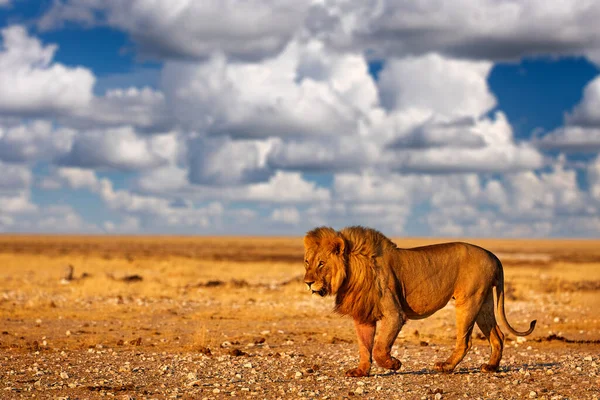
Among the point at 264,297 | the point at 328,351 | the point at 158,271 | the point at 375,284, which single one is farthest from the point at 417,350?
the point at 158,271

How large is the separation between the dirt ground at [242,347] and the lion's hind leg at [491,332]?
0.31 metres

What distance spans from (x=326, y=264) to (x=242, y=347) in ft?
17.8

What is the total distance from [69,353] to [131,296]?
44.9ft

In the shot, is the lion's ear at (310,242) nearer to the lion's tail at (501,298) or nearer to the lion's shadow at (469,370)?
the lion's shadow at (469,370)

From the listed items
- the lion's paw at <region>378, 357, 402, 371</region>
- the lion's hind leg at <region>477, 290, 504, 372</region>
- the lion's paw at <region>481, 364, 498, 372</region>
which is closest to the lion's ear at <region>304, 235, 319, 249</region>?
the lion's paw at <region>378, 357, 402, 371</region>

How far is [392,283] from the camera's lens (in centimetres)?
1173

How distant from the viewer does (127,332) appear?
1900 centimetres

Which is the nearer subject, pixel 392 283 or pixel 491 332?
pixel 392 283

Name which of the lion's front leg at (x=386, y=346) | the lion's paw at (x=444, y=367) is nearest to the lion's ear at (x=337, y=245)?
the lion's front leg at (x=386, y=346)

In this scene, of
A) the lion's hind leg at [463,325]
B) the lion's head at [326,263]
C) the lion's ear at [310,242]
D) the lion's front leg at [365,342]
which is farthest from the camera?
the lion's hind leg at [463,325]

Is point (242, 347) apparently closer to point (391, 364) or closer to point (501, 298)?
point (391, 364)

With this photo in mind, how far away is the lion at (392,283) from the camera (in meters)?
11.5

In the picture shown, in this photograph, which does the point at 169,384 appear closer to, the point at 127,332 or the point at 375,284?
the point at 375,284

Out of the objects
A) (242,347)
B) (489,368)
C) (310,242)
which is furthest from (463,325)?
(242,347)
